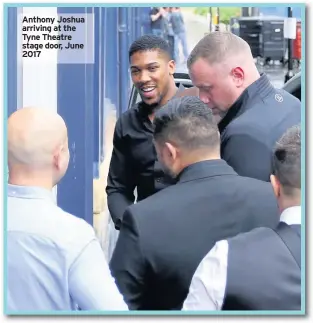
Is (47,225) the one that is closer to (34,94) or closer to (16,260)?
(16,260)

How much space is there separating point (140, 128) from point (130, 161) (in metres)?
0.15

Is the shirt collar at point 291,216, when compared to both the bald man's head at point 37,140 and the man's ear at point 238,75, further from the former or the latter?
the bald man's head at point 37,140

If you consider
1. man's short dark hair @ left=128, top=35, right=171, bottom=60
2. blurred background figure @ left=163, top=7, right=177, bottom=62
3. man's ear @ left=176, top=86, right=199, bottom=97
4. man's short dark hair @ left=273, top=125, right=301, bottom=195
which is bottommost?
man's short dark hair @ left=273, top=125, right=301, bottom=195

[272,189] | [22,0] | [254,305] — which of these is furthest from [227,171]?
[22,0]

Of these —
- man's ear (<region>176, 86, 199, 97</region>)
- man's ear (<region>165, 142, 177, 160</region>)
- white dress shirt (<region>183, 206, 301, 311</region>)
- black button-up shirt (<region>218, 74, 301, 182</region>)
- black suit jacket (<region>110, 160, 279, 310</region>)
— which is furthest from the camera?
man's ear (<region>176, 86, 199, 97</region>)

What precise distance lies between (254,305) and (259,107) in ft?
2.88

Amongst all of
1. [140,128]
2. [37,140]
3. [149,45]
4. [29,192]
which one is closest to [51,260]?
[29,192]

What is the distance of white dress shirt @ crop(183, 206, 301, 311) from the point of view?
222 cm

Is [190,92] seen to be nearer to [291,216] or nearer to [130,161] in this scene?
[130,161]

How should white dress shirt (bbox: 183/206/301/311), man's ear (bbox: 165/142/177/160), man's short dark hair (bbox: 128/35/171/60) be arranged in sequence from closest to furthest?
white dress shirt (bbox: 183/206/301/311) → man's ear (bbox: 165/142/177/160) → man's short dark hair (bbox: 128/35/171/60)

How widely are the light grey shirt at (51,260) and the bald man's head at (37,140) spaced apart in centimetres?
11

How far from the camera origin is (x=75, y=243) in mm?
2717

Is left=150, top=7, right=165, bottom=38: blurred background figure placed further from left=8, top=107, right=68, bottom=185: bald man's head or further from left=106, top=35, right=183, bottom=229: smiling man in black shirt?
left=8, top=107, right=68, bottom=185: bald man's head

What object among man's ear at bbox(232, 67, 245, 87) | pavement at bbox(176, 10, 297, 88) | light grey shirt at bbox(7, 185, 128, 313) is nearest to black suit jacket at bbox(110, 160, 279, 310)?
light grey shirt at bbox(7, 185, 128, 313)
